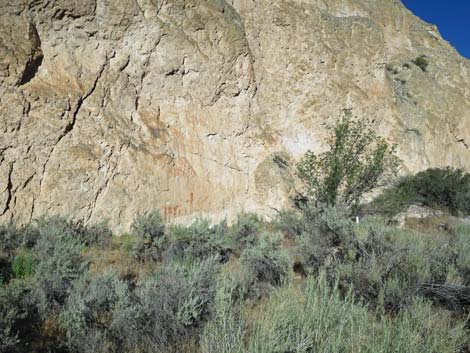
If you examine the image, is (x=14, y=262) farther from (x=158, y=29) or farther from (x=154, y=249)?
(x=158, y=29)

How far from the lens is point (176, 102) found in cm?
1219

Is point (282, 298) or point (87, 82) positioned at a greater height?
point (87, 82)

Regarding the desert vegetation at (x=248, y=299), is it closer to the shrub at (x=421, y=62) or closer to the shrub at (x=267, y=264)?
the shrub at (x=267, y=264)

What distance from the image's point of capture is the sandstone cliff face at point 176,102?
948 centimetres

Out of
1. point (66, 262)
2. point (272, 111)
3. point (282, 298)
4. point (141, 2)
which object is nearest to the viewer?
point (282, 298)

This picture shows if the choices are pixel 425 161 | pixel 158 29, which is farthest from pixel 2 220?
pixel 425 161

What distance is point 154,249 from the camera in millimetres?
7262

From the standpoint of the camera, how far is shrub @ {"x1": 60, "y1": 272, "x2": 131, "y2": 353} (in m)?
→ 2.96

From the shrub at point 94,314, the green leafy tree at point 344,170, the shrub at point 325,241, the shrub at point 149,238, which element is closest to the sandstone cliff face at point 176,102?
the green leafy tree at point 344,170

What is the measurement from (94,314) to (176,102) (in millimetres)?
9604

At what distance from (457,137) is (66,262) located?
21.3 meters

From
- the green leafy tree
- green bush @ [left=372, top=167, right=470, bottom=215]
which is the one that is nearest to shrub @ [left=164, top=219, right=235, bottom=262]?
the green leafy tree

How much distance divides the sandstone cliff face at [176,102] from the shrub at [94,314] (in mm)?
6255

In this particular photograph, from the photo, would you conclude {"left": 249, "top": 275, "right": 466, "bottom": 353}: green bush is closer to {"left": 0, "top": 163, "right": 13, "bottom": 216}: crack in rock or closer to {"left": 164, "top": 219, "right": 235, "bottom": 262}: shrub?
{"left": 164, "top": 219, "right": 235, "bottom": 262}: shrub
